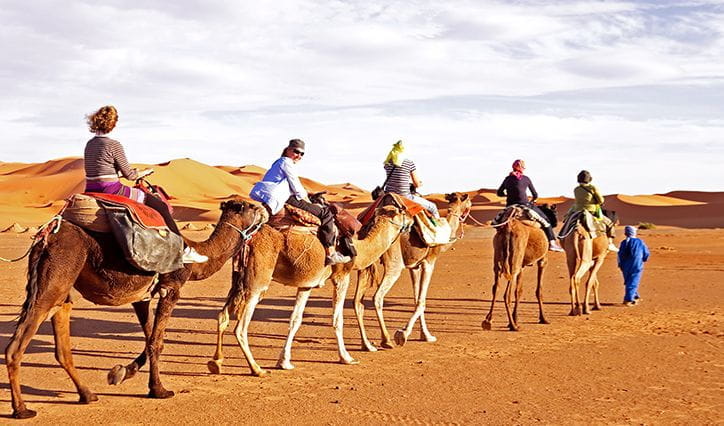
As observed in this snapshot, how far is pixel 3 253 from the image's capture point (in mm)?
30562

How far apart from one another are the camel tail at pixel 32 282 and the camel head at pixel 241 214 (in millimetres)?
2283

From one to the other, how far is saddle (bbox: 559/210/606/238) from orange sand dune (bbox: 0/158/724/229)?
2609 centimetres

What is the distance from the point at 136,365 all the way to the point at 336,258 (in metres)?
2.96

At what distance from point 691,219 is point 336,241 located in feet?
206

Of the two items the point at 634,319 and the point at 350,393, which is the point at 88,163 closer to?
the point at 350,393

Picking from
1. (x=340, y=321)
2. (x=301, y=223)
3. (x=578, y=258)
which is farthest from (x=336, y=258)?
(x=578, y=258)

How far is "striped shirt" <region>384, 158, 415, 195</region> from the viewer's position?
12.6 m

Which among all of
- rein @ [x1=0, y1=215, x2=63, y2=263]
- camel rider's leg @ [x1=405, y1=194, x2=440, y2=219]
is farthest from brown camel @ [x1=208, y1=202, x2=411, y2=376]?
rein @ [x1=0, y1=215, x2=63, y2=263]

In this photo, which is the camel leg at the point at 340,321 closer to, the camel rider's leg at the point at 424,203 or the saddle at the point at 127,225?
the camel rider's leg at the point at 424,203

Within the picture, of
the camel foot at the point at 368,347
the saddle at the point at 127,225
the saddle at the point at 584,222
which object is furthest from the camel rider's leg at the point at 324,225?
the saddle at the point at 584,222

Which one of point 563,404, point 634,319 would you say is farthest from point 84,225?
point 634,319

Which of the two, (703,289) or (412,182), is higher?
(412,182)

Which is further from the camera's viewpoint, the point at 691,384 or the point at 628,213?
the point at 628,213

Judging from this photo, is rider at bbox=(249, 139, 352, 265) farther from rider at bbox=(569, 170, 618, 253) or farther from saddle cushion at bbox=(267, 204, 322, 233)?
rider at bbox=(569, 170, 618, 253)
